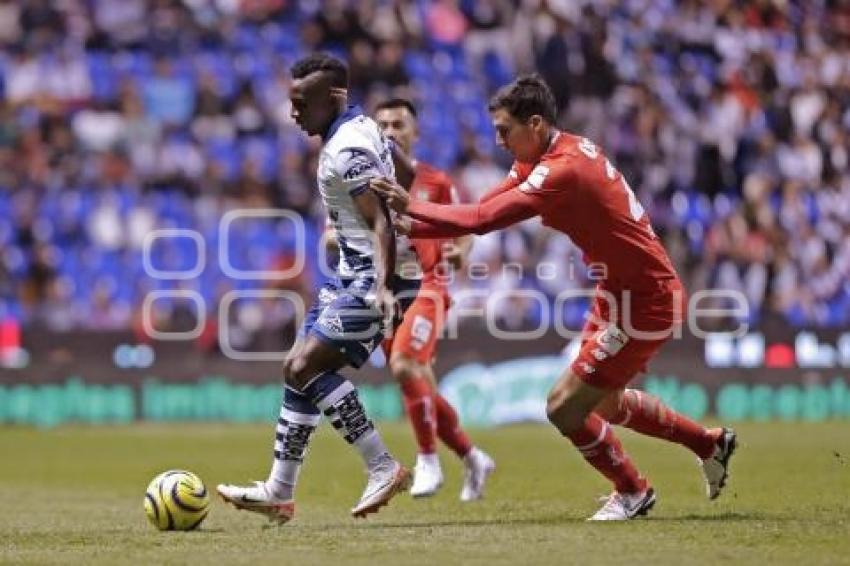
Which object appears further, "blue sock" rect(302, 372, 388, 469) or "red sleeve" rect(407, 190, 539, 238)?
"blue sock" rect(302, 372, 388, 469)

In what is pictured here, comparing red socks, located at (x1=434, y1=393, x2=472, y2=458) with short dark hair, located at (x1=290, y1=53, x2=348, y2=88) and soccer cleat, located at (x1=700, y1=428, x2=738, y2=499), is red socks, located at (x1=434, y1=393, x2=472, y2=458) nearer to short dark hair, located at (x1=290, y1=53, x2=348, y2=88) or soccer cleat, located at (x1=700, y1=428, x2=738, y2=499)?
soccer cleat, located at (x1=700, y1=428, x2=738, y2=499)

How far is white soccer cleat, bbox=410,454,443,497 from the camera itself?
1180 cm

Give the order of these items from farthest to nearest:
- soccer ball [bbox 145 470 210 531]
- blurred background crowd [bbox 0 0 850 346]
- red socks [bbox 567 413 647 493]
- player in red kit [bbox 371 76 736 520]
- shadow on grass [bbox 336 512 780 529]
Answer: blurred background crowd [bbox 0 0 850 346] < red socks [bbox 567 413 647 493] < shadow on grass [bbox 336 512 780 529] < soccer ball [bbox 145 470 210 531] < player in red kit [bbox 371 76 736 520]

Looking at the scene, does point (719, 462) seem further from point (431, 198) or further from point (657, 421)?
point (431, 198)

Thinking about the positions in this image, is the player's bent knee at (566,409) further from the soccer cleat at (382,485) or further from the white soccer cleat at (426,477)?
the white soccer cleat at (426,477)

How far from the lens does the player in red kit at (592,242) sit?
8.95 meters

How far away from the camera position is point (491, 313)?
67.8 ft

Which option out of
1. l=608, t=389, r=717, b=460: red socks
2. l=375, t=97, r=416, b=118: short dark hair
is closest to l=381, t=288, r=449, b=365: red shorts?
l=375, t=97, r=416, b=118: short dark hair

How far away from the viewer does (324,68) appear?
364 inches

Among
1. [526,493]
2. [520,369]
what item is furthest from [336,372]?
[520,369]

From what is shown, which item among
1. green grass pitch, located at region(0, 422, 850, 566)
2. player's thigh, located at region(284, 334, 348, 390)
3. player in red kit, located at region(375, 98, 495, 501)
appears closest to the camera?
green grass pitch, located at region(0, 422, 850, 566)

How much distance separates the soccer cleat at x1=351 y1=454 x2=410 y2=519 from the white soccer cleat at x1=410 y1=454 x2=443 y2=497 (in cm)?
250

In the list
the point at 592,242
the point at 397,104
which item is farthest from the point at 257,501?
the point at 397,104

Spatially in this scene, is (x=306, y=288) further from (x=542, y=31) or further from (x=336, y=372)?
(x=336, y=372)
